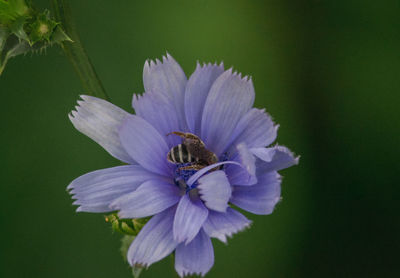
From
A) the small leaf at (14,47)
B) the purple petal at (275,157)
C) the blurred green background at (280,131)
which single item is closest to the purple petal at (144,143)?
the purple petal at (275,157)

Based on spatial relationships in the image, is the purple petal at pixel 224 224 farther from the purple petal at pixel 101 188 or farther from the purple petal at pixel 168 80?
the purple petal at pixel 168 80

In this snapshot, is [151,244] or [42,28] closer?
[151,244]

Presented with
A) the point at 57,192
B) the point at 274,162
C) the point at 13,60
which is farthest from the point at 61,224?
the point at 274,162

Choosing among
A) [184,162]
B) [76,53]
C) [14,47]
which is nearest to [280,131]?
[76,53]

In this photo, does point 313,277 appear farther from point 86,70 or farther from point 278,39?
point 86,70

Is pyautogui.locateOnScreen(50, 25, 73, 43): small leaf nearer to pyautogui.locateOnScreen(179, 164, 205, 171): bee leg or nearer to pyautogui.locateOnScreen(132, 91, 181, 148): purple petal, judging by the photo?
pyautogui.locateOnScreen(132, 91, 181, 148): purple petal

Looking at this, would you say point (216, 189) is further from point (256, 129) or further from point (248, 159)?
point (256, 129)
